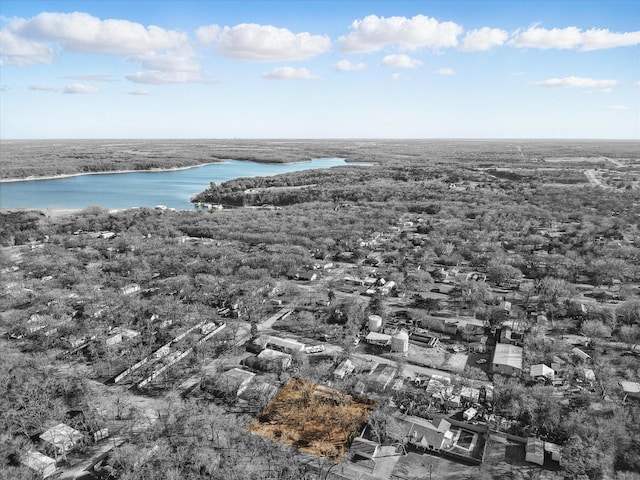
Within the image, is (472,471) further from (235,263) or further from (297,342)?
(235,263)

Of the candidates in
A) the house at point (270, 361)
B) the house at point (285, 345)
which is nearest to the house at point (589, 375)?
the house at point (285, 345)

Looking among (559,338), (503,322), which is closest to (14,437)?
(503,322)

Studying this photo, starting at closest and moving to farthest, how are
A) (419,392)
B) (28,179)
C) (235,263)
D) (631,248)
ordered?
1. (419,392)
2. (235,263)
3. (631,248)
4. (28,179)

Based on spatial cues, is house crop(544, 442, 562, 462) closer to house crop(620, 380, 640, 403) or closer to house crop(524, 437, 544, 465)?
house crop(524, 437, 544, 465)

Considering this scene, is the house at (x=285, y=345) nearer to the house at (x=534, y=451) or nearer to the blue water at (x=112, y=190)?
the house at (x=534, y=451)

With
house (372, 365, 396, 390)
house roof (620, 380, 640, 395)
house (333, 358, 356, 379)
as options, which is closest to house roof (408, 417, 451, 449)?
house (372, 365, 396, 390)

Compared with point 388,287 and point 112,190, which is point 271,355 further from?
point 112,190
